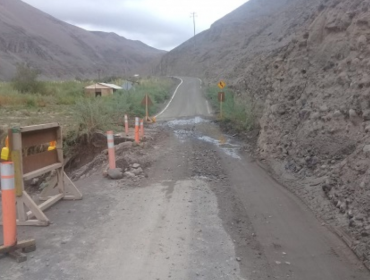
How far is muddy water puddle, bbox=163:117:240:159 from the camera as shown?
1369 centimetres

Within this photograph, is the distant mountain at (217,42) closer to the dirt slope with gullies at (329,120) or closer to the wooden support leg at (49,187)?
A: the dirt slope with gullies at (329,120)

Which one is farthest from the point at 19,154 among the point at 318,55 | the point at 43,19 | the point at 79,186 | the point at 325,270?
the point at 43,19

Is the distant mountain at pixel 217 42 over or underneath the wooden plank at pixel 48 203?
over

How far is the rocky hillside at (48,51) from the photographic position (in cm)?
11194

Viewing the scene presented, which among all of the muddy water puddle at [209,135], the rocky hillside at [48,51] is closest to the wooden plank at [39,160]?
the muddy water puddle at [209,135]

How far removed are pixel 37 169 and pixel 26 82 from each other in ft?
122

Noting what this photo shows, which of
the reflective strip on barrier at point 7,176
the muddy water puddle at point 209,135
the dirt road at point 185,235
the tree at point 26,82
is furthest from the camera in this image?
the tree at point 26,82

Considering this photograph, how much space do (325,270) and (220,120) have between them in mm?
17584

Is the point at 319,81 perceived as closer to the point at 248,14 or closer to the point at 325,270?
the point at 325,270

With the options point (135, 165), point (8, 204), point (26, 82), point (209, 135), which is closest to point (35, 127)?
point (8, 204)

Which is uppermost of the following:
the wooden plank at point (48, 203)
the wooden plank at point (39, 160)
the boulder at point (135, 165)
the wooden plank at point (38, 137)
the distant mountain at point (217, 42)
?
the distant mountain at point (217, 42)

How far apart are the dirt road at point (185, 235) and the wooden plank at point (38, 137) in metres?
1.18

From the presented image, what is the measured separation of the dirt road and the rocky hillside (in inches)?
2909

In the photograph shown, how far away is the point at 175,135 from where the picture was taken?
16.7 metres
